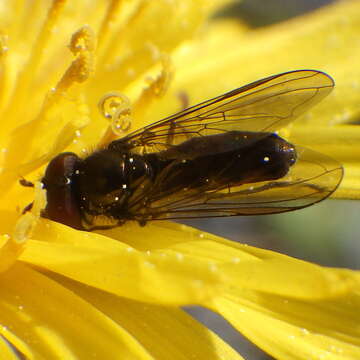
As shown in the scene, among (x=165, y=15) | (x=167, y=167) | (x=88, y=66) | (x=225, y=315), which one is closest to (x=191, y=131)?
(x=167, y=167)

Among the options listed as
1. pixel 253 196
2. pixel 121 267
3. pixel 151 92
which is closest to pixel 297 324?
pixel 253 196

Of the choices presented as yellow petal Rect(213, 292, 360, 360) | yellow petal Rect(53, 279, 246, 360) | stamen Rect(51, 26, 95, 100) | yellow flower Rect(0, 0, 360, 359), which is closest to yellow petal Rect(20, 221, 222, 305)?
yellow flower Rect(0, 0, 360, 359)

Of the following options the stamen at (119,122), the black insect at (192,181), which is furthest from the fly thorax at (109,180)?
the stamen at (119,122)

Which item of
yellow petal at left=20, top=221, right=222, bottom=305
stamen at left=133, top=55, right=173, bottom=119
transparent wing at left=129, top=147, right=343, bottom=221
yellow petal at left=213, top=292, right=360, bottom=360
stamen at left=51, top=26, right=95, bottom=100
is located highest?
stamen at left=51, top=26, right=95, bottom=100

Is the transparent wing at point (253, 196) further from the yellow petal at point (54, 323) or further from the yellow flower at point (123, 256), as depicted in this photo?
the yellow petal at point (54, 323)

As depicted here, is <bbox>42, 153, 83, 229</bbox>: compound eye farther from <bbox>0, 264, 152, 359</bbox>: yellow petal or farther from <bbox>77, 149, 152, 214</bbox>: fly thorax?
<bbox>0, 264, 152, 359</bbox>: yellow petal

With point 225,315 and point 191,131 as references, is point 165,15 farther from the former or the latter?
point 225,315
